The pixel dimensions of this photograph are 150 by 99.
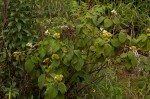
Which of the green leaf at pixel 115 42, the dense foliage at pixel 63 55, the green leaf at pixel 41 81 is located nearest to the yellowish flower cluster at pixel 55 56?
the dense foliage at pixel 63 55

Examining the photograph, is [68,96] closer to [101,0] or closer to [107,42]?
[107,42]

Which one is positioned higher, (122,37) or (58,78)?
(122,37)

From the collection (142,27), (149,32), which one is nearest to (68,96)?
(149,32)

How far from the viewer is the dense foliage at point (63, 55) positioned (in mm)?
2912

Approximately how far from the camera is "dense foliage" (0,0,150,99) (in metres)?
2.91

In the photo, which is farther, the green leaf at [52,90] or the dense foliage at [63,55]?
the dense foliage at [63,55]

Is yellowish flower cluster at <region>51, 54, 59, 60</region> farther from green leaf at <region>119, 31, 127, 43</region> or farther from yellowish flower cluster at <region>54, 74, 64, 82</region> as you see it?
green leaf at <region>119, 31, 127, 43</region>

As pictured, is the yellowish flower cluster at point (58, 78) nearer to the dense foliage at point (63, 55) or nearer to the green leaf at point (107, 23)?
the dense foliage at point (63, 55)

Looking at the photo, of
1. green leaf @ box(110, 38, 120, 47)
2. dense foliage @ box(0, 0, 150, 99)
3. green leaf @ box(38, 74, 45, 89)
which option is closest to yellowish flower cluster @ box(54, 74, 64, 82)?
dense foliage @ box(0, 0, 150, 99)

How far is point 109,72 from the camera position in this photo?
12.6 ft

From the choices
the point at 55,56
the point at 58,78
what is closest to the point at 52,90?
the point at 58,78

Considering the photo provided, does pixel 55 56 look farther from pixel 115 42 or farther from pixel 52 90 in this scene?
pixel 115 42

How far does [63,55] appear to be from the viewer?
Answer: 9.68 feet

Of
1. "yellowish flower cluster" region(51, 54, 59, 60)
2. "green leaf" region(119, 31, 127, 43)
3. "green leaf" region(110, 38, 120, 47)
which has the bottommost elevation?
"yellowish flower cluster" region(51, 54, 59, 60)
